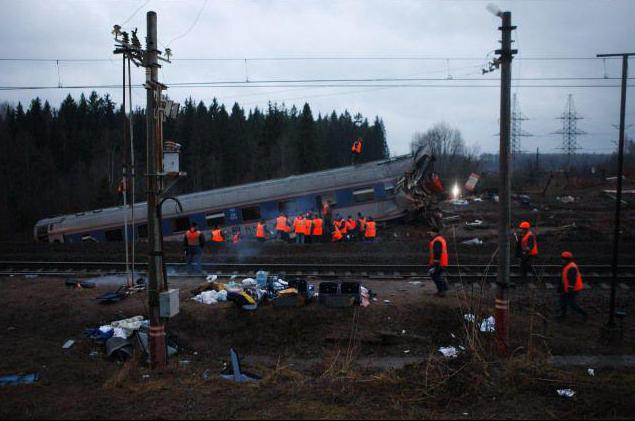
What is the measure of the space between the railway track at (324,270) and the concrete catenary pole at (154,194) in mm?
5739

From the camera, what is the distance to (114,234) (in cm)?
2173

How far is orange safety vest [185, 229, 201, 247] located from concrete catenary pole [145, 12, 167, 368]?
5.82m

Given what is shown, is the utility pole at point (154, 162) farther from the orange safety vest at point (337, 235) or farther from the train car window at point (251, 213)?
the train car window at point (251, 213)

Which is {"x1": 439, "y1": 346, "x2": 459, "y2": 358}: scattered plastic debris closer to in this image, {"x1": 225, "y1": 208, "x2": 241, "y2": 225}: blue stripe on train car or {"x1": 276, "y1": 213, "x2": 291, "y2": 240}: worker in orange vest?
{"x1": 276, "y1": 213, "x2": 291, "y2": 240}: worker in orange vest

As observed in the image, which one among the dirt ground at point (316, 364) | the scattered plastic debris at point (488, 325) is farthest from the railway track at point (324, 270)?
the scattered plastic debris at point (488, 325)

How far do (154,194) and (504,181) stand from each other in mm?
5922

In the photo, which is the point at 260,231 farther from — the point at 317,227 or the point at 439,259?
Result: the point at 439,259

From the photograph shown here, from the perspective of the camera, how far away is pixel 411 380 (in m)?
6.60

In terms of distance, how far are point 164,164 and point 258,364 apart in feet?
13.1

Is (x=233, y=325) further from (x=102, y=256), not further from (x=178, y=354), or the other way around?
(x=102, y=256)

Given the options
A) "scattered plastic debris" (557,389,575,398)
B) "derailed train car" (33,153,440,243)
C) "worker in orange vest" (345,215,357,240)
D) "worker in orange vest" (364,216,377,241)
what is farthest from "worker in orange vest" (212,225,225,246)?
"scattered plastic debris" (557,389,575,398)

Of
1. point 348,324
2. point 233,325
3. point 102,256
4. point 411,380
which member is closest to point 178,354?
point 233,325

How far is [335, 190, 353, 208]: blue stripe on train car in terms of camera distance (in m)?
19.8

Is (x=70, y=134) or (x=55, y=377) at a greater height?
(x=70, y=134)
